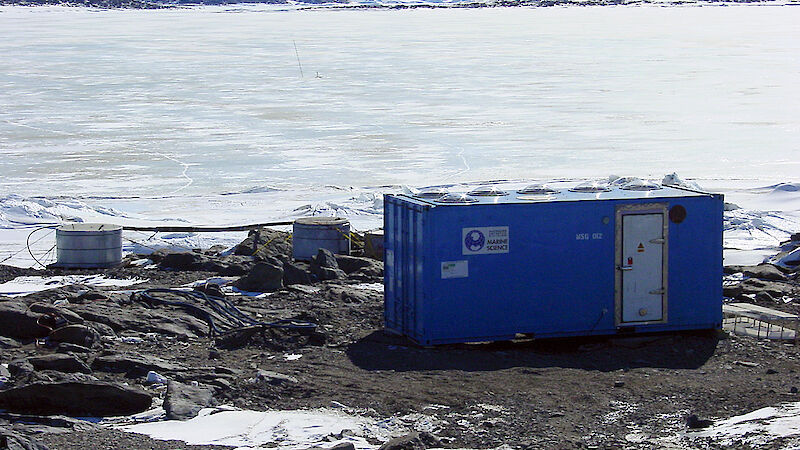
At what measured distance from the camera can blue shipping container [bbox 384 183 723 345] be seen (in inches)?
486

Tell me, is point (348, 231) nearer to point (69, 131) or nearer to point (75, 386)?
point (75, 386)

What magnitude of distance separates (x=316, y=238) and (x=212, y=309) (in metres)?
3.84

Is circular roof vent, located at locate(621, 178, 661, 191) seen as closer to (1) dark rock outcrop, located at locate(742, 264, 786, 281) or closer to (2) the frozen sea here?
(1) dark rock outcrop, located at locate(742, 264, 786, 281)

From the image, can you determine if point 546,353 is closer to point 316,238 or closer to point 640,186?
point 640,186

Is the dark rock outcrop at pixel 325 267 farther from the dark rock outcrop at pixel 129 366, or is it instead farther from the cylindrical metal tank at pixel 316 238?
the dark rock outcrop at pixel 129 366

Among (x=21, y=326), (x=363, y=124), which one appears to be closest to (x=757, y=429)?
(x=21, y=326)

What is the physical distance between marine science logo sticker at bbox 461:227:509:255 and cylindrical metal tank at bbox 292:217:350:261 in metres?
5.07

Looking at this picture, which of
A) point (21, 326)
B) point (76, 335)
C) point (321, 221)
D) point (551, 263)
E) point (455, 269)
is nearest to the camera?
point (76, 335)

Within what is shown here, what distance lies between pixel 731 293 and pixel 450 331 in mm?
4510

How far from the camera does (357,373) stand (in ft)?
37.1

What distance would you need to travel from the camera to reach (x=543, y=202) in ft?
40.9

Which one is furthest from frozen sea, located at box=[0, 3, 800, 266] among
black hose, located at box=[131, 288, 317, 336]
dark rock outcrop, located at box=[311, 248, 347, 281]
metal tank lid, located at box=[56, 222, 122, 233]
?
black hose, located at box=[131, 288, 317, 336]

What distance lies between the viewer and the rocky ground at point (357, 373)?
9531 mm

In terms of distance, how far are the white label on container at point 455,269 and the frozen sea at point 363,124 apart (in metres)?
7.03
